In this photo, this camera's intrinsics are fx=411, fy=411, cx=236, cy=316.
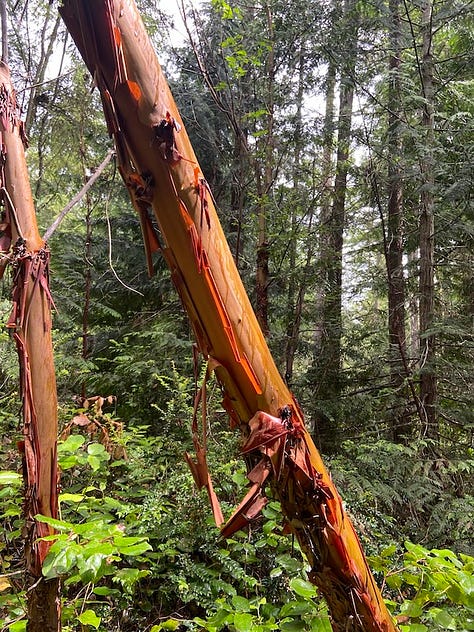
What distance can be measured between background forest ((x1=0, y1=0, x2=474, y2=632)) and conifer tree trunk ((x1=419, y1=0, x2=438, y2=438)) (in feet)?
0.08

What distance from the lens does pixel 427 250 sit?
4.95m

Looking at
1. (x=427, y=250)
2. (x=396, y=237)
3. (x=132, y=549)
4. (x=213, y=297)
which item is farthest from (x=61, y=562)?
(x=396, y=237)

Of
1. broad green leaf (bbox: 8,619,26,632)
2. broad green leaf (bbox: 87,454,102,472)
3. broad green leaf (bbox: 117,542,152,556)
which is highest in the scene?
broad green leaf (bbox: 87,454,102,472)

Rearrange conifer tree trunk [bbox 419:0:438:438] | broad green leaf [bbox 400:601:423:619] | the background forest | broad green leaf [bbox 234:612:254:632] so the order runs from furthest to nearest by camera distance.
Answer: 1. conifer tree trunk [bbox 419:0:438:438]
2. the background forest
3. broad green leaf [bbox 400:601:423:619]
4. broad green leaf [bbox 234:612:254:632]

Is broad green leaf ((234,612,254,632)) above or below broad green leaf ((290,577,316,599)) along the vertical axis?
below

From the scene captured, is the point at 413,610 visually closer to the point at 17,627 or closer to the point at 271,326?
the point at 17,627

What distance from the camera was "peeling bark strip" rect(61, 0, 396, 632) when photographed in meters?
0.69

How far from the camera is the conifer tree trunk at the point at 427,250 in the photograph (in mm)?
4625

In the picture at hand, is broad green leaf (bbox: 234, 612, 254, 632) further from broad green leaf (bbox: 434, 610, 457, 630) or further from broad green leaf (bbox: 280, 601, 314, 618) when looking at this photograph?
broad green leaf (bbox: 434, 610, 457, 630)

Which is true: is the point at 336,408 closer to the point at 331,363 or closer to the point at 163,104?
the point at 331,363

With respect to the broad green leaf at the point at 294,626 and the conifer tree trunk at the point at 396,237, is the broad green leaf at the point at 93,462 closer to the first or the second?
the broad green leaf at the point at 294,626

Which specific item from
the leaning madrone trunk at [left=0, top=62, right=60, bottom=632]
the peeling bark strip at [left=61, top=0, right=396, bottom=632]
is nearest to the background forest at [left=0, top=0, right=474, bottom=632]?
the leaning madrone trunk at [left=0, top=62, right=60, bottom=632]

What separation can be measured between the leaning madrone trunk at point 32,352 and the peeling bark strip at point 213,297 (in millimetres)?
932

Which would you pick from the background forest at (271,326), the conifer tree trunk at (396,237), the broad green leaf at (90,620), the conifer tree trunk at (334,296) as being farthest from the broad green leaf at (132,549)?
the conifer tree trunk at (334,296)
